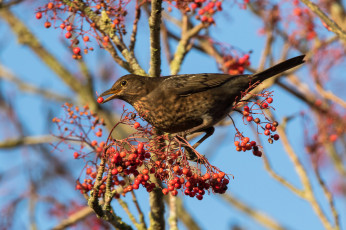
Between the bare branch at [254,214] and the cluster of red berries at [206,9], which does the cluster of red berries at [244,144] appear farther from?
the bare branch at [254,214]

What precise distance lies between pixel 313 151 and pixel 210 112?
2.02 metres

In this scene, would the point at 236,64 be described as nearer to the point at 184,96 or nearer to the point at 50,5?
the point at 184,96

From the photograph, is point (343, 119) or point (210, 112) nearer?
point (210, 112)

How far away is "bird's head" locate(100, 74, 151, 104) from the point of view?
449cm

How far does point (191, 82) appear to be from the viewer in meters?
4.66

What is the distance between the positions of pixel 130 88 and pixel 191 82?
24.7 inches

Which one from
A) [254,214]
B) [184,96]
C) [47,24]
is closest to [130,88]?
[184,96]

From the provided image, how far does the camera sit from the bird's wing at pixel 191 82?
4574 millimetres

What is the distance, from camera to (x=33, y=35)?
8336 mm

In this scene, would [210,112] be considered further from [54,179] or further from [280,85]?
[54,179]

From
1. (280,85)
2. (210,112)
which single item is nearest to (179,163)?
(210,112)

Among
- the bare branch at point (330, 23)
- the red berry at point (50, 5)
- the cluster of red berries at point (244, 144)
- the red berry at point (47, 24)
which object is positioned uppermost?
the red berry at point (50, 5)

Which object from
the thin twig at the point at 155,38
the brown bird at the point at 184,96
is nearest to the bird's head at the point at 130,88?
the brown bird at the point at 184,96

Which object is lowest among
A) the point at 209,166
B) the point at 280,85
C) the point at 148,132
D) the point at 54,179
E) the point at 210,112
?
the point at 209,166
